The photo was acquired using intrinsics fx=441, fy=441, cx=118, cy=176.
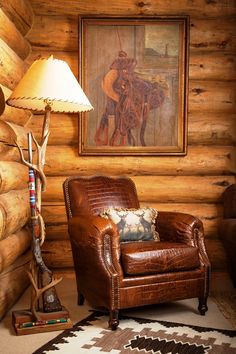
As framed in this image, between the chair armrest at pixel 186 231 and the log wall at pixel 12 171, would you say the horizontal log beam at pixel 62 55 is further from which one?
the chair armrest at pixel 186 231

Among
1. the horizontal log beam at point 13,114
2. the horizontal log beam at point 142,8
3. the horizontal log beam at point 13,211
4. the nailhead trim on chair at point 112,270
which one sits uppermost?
the horizontal log beam at point 142,8

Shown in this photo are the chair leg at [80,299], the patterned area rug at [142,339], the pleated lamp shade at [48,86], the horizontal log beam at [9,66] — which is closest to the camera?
the patterned area rug at [142,339]

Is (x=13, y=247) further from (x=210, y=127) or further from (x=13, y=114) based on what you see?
(x=210, y=127)

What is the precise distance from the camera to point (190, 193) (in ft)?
14.2

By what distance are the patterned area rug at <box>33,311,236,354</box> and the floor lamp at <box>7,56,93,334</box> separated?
0.18m

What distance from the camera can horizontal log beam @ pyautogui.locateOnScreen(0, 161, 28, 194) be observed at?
3109 millimetres

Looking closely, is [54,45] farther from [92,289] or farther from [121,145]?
[92,289]

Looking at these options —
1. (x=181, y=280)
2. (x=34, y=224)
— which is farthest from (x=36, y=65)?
(x=181, y=280)

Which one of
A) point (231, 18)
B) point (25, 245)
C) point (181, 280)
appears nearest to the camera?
point (181, 280)

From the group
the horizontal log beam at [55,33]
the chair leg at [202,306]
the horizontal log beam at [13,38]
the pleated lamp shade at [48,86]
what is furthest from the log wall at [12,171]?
the chair leg at [202,306]

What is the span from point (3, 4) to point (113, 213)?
5.78ft

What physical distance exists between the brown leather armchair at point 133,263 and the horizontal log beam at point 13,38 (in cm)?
131

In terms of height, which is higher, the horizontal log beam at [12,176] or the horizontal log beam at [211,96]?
the horizontal log beam at [211,96]

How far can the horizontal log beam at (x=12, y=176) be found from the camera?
3109mm
